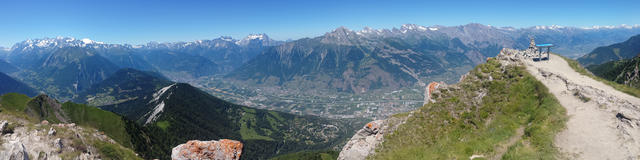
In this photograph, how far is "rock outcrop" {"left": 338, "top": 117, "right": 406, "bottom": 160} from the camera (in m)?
24.9

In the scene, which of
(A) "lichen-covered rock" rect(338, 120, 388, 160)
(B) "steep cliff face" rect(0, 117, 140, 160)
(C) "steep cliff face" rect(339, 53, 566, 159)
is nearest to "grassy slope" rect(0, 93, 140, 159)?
(B) "steep cliff face" rect(0, 117, 140, 160)

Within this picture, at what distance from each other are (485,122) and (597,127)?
693 cm

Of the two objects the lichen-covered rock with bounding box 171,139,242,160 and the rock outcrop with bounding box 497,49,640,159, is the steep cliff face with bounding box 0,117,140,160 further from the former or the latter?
the rock outcrop with bounding box 497,49,640,159

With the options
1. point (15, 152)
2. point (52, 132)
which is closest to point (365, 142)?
point (15, 152)

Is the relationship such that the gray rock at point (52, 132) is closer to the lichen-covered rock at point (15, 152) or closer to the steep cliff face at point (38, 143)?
the steep cliff face at point (38, 143)

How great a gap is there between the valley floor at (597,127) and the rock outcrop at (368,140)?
1272 centimetres

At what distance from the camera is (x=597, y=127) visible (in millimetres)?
16594

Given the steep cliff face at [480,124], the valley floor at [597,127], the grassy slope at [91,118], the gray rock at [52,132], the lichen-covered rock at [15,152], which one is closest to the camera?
the valley floor at [597,127]

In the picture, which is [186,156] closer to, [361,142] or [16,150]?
[16,150]

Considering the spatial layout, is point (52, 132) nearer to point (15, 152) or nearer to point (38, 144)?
point (38, 144)

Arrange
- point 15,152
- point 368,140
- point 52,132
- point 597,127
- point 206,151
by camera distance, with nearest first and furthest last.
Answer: point 597,127
point 15,152
point 368,140
point 206,151
point 52,132

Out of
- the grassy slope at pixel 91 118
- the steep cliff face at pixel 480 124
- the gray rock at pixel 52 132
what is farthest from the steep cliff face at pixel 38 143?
the grassy slope at pixel 91 118

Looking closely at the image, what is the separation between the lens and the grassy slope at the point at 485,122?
695 inches

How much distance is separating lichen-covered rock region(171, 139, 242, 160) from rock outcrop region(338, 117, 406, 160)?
12.2 metres
